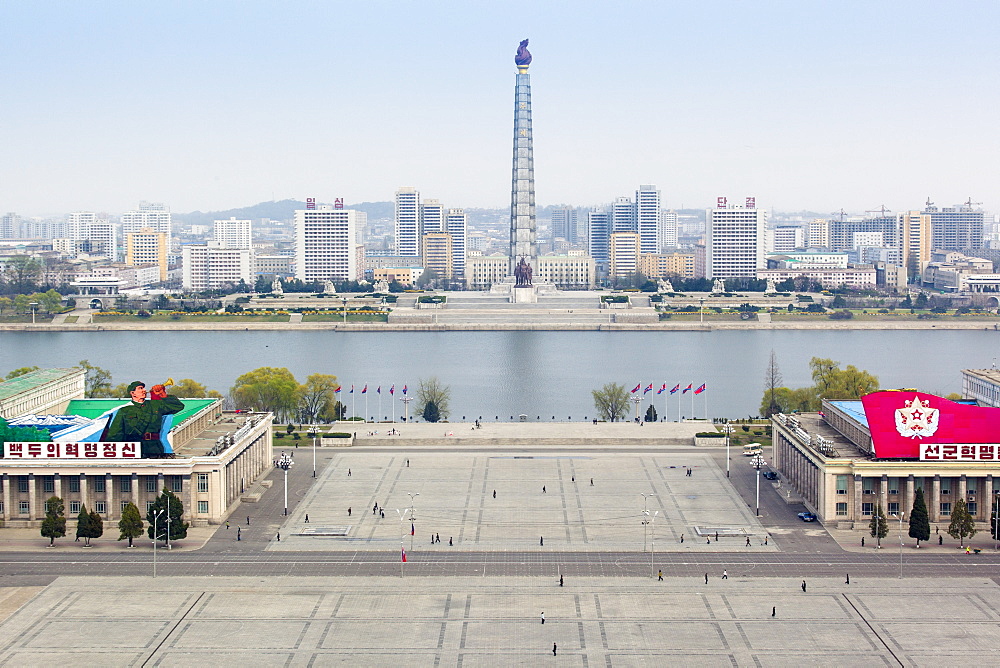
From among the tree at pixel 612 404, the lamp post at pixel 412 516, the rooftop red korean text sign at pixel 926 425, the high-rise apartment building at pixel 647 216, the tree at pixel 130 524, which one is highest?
the high-rise apartment building at pixel 647 216

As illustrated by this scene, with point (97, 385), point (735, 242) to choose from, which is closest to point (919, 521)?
point (97, 385)

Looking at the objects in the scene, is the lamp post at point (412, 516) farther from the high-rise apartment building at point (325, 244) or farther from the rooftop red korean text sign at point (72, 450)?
the high-rise apartment building at point (325, 244)

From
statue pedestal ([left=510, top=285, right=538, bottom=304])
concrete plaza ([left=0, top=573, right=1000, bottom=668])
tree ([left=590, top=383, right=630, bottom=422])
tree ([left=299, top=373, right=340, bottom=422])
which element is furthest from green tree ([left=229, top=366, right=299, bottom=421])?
statue pedestal ([left=510, top=285, right=538, bottom=304])

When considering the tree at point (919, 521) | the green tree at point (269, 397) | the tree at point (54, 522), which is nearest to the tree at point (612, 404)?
the green tree at point (269, 397)

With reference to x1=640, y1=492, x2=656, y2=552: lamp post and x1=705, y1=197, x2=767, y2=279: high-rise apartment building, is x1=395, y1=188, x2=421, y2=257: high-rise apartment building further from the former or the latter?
x1=640, y1=492, x2=656, y2=552: lamp post

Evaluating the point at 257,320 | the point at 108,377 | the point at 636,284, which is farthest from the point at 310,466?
the point at 636,284

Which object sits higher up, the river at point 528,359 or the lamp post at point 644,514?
the river at point 528,359
